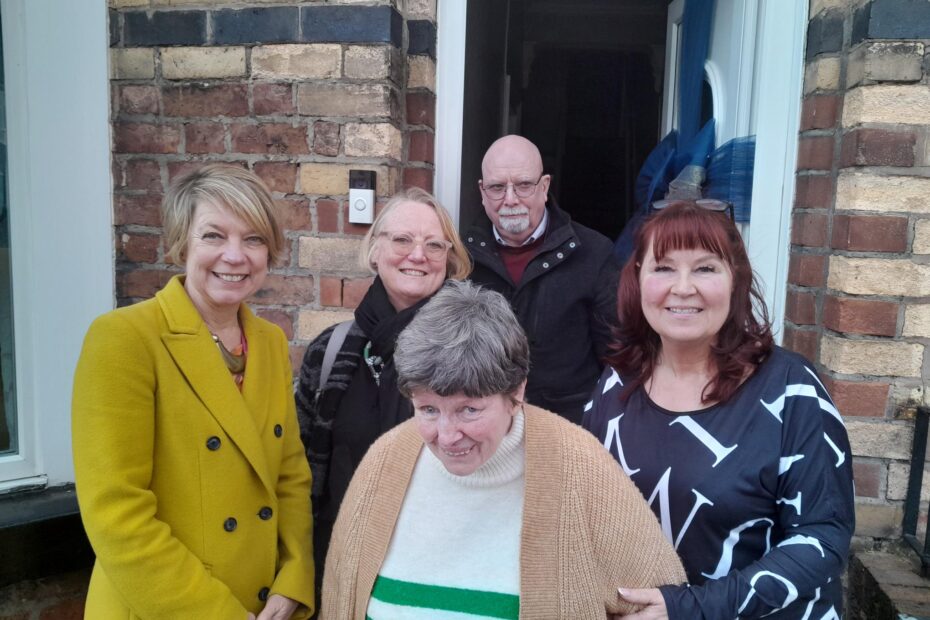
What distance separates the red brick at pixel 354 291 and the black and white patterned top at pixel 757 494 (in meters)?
1.16

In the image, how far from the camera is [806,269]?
7.30 feet

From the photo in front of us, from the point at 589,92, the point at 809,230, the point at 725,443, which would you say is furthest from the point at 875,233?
the point at 589,92

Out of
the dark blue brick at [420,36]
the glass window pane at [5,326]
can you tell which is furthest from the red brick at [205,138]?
the dark blue brick at [420,36]

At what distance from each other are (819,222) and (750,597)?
129cm

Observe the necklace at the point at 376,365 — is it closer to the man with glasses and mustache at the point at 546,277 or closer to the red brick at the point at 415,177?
the man with glasses and mustache at the point at 546,277

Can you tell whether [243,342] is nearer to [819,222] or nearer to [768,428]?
[768,428]

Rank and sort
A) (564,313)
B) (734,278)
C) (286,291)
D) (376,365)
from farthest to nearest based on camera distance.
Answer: (286,291) < (564,313) < (376,365) < (734,278)

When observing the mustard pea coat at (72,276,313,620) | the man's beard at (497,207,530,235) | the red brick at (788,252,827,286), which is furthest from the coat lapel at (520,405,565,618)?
the red brick at (788,252,827,286)

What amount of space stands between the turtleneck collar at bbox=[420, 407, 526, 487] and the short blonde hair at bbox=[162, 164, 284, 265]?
0.69 m

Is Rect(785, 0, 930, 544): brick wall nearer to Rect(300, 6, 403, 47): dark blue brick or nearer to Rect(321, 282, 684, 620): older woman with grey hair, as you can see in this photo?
Rect(321, 282, 684, 620): older woman with grey hair

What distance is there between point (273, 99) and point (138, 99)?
1.62 feet

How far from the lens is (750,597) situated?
51.3 inches

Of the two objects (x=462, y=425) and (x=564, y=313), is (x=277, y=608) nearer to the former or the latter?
(x=462, y=425)

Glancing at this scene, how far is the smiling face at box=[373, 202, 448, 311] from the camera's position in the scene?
1861mm
